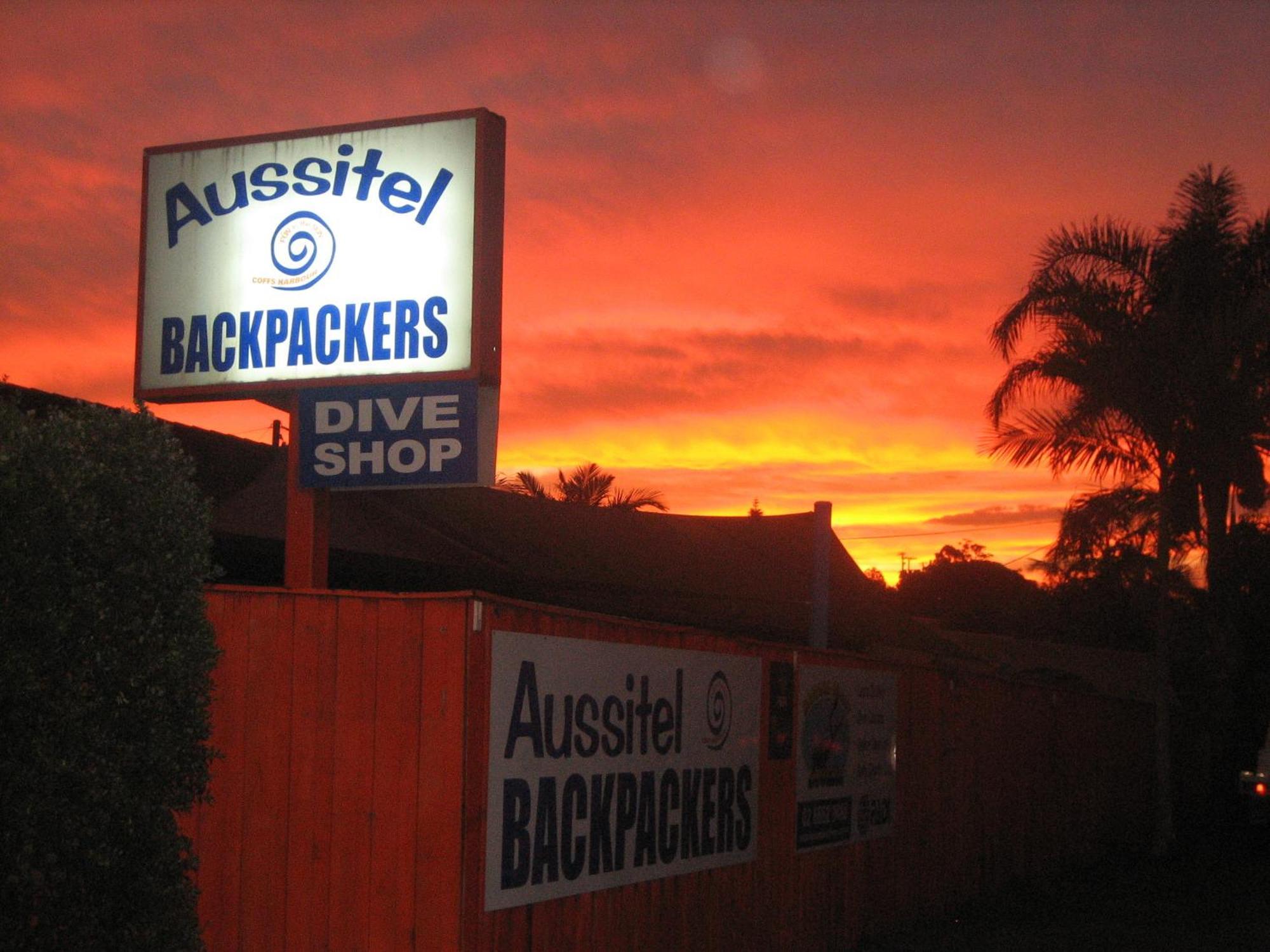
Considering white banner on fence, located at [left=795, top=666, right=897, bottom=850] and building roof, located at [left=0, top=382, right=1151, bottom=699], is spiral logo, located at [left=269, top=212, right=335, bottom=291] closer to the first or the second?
building roof, located at [left=0, top=382, right=1151, bottom=699]

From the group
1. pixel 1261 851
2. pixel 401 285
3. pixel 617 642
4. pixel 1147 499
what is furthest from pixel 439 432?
pixel 1261 851

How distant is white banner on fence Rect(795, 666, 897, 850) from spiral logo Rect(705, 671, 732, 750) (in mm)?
1484

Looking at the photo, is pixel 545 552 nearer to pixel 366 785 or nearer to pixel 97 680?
pixel 366 785

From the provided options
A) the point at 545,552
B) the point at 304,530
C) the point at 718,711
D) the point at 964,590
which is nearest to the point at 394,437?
the point at 304,530

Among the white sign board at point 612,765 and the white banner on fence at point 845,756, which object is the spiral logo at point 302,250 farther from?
the white banner on fence at point 845,756

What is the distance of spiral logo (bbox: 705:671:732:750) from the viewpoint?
11070 millimetres

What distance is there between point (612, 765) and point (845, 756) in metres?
4.26

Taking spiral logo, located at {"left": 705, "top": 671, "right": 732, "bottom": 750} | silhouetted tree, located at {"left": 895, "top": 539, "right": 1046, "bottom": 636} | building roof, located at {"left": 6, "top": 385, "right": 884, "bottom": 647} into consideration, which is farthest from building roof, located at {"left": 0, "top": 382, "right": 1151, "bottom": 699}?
silhouetted tree, located at {"left": 895, "top": 539, "right": 1046, "bottom": 636}

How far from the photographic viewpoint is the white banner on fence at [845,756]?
12820 millimetres

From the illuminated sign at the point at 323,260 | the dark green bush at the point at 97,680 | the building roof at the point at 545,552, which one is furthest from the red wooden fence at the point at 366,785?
the building roof at the point at 545,552

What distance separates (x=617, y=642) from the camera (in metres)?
9.86

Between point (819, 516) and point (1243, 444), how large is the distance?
10.5 m

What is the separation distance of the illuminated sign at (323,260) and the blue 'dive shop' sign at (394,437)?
0.16 m

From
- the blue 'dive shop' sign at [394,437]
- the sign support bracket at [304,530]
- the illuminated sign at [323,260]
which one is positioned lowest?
the sign support bracket at [304,530]
